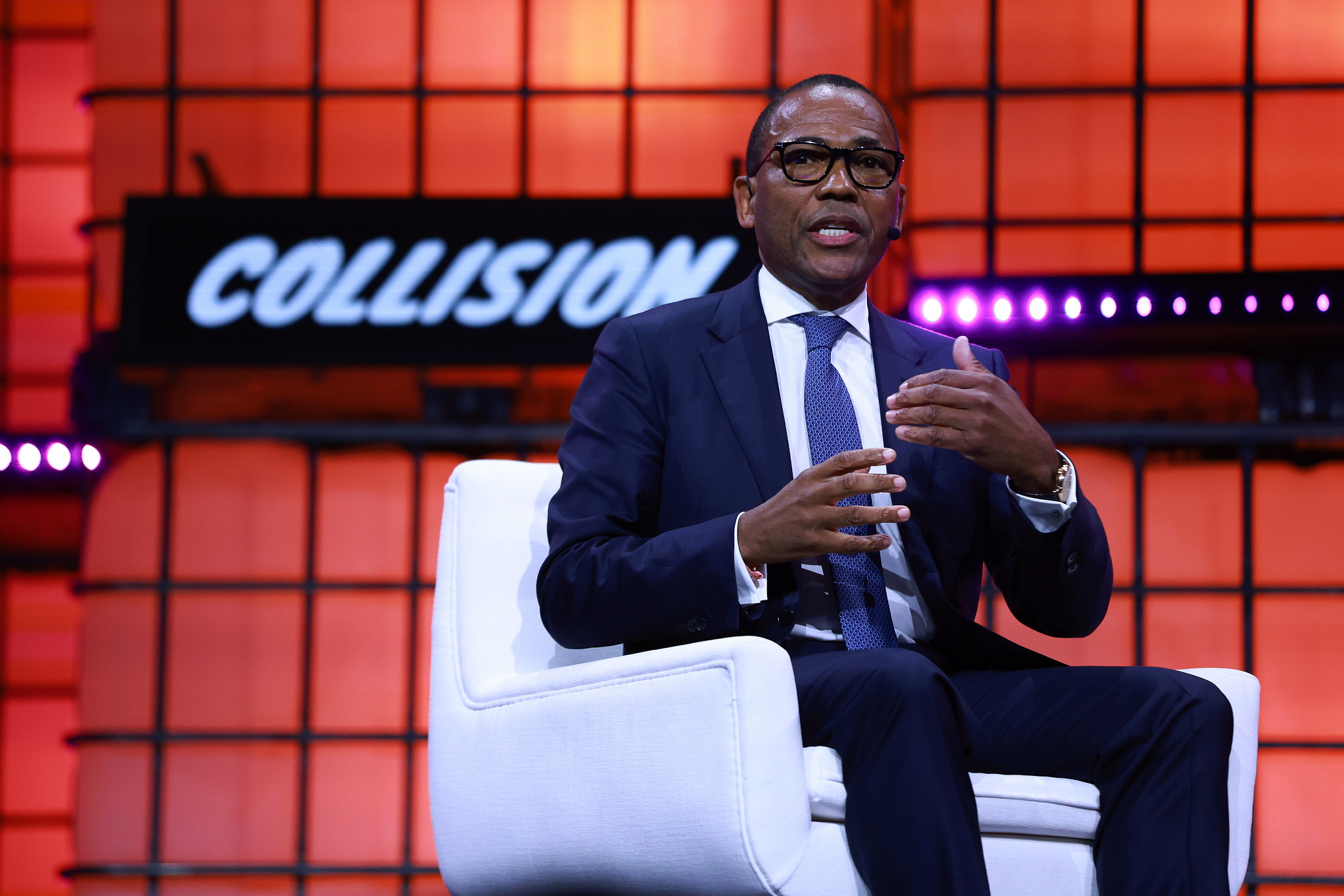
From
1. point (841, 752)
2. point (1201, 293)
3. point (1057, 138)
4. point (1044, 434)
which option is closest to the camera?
point (841, 752)

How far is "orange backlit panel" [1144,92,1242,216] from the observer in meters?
4.25

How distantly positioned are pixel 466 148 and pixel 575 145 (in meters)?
0.38

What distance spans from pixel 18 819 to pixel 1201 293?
4.52 m

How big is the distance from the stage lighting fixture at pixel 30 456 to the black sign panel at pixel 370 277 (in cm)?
47

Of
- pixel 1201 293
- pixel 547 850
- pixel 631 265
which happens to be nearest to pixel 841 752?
pixel 547 850

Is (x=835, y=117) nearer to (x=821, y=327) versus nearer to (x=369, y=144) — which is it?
(x=821, y=327)

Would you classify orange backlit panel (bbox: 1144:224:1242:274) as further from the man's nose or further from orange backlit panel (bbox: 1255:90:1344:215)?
the man's nose

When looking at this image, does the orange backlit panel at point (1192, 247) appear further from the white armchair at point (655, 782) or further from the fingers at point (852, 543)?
the fingers at point (852, 543)

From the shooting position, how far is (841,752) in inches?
57.1

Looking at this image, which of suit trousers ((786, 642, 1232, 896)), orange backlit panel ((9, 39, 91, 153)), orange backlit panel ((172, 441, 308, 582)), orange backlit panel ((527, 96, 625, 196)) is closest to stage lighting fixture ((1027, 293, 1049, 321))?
orange backlit panel ((527, 96, 625, 196))

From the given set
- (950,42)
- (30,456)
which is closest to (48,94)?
(30,456)

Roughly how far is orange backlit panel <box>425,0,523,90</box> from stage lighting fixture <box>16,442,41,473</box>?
71.1 inches

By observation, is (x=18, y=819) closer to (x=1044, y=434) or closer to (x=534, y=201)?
(x=534, y=201)

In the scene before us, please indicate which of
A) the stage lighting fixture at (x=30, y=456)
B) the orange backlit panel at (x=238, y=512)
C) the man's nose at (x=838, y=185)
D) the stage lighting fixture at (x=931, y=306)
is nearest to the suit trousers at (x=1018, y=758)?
the man's nose at (x=838, y=185)
